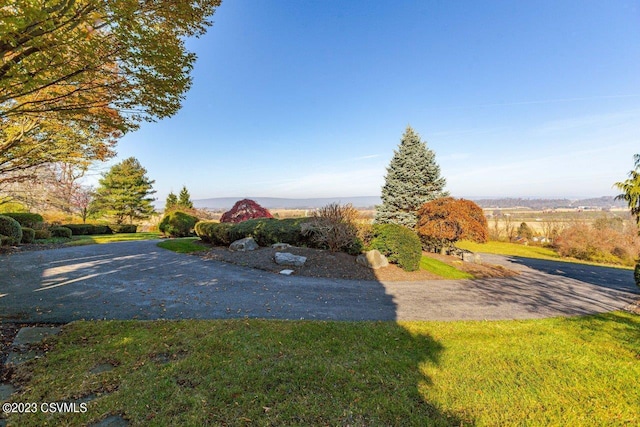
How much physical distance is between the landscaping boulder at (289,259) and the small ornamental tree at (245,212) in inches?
282

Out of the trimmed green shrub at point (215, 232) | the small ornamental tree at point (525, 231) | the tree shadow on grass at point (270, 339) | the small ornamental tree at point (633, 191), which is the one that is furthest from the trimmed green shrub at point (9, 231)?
the small ornamental tree at point (525, 231)

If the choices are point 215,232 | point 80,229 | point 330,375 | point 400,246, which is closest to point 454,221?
point 400,246

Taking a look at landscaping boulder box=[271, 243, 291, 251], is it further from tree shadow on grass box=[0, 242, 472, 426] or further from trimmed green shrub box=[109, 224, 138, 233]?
trimmed green shrub box=[109, 224, 138, 233]

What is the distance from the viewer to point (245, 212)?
16.0 m

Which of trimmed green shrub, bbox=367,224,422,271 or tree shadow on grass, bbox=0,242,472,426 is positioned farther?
trimmed green shrub, bbox=367,224,422,271

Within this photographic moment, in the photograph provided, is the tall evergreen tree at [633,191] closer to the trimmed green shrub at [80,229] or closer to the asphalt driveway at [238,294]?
the asphalt driveway at [238,294]

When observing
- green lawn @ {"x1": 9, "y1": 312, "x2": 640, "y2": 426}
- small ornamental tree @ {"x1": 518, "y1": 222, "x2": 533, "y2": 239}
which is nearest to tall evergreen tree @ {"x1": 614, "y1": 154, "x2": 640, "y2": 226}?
green lawn @ {"x1": 9, "y1": 312, "x2": 640, "y2": 426}

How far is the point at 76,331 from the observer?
150 inches

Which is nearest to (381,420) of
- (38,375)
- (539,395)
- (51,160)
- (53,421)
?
(539,395)

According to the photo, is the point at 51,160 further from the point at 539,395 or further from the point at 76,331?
the point at 539,395

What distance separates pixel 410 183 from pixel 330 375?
15.4 m

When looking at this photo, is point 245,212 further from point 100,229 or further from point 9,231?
point 100,229

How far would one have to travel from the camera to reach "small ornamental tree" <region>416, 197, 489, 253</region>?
11.5 m

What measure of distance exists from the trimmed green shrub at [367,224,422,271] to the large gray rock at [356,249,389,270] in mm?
463
